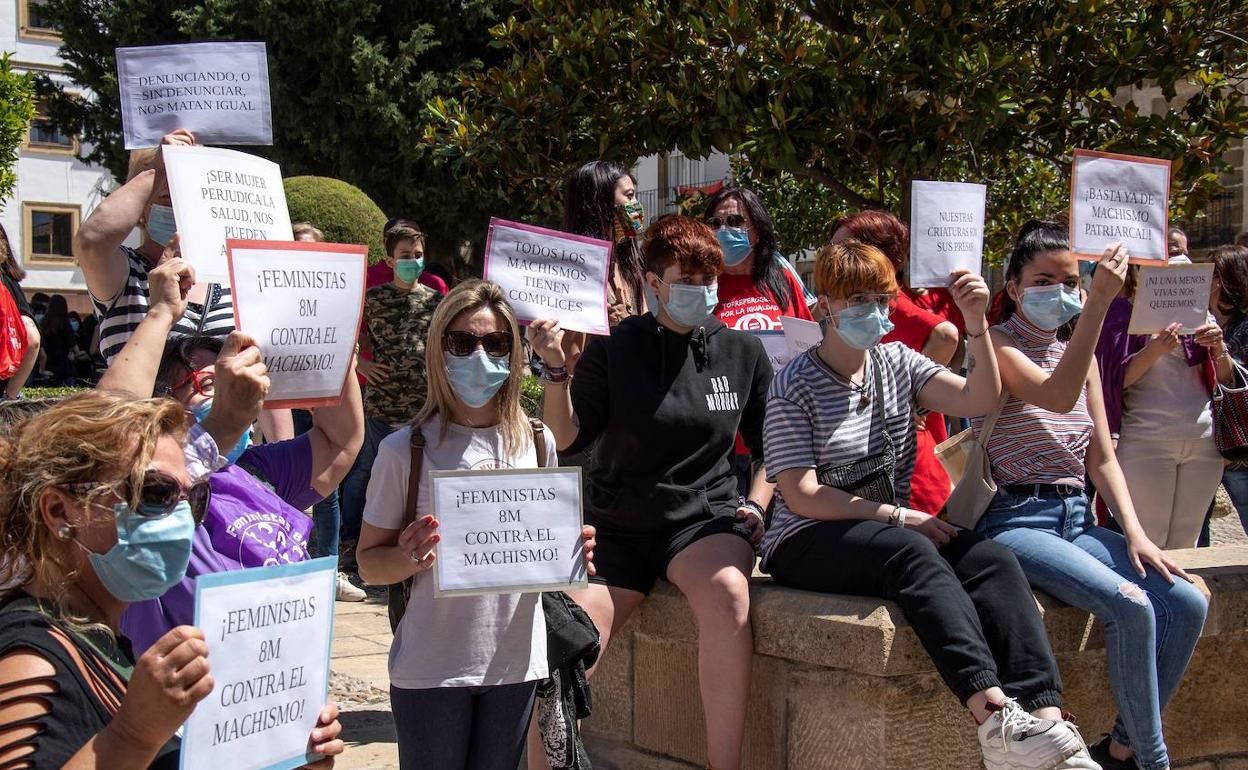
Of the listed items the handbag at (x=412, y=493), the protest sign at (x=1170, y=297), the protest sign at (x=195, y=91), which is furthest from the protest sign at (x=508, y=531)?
the protest sign at (x=1170, y=297)

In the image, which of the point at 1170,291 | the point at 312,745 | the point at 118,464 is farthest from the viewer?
the point at 1170,291

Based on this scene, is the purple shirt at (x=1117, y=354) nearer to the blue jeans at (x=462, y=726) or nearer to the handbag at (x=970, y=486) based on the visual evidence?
the handbag at (x=970, y=486)

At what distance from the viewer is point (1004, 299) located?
14.8 feet

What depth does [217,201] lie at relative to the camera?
319 cm

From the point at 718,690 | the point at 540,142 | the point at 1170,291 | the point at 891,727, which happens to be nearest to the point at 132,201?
the point at 718,690

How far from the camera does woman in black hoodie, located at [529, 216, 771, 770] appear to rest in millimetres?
3912

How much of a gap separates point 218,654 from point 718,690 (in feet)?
6.45

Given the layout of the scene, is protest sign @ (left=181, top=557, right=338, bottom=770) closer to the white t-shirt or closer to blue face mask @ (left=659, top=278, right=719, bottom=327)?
the white t-shirt

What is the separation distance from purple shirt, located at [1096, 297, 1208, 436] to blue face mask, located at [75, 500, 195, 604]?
4353 mm

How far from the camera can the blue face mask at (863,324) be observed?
3854 millimetres

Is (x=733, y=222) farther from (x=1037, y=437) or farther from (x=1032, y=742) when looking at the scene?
(x=1032, y=742)

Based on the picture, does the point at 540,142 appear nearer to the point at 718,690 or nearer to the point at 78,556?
the point at 718,690

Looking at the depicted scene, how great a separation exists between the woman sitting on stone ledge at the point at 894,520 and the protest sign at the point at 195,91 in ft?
5.91

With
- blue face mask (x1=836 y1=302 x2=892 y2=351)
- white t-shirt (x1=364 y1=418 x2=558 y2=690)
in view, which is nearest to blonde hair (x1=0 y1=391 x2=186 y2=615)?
white t-shirt (x1=364 y1=418 x2=558 y2=690)
